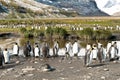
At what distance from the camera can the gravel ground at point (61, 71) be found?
26.7 metres

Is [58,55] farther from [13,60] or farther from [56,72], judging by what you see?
[56,72]

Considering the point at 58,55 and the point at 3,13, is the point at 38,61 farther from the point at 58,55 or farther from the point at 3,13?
the point at 3,13

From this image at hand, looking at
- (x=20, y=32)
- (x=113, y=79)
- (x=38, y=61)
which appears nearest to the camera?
(x=113, y=79)

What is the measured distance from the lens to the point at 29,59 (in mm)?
37000

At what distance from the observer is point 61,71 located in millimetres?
29094

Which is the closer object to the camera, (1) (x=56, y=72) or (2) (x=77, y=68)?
(1) (x=56, y=72)

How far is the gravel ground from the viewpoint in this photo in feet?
87.5

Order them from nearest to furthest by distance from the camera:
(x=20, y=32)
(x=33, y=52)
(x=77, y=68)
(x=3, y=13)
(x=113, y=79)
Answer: (x=113, y=79) < (x=77, y=68) < (x=33, y=52) < (x=20, y=32) < (x=3, y=13)

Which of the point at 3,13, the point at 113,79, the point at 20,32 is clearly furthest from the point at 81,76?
the point at 3,13

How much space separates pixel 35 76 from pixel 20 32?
180 feet

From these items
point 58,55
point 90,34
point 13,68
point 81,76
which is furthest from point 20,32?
point 81,76

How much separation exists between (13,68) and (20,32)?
50.7 metres

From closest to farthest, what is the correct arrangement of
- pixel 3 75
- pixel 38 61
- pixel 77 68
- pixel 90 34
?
pixel 3 75 → pixel 77 68 → pixel 38 61 → pixel 90 34

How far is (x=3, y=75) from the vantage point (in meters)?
28.1
